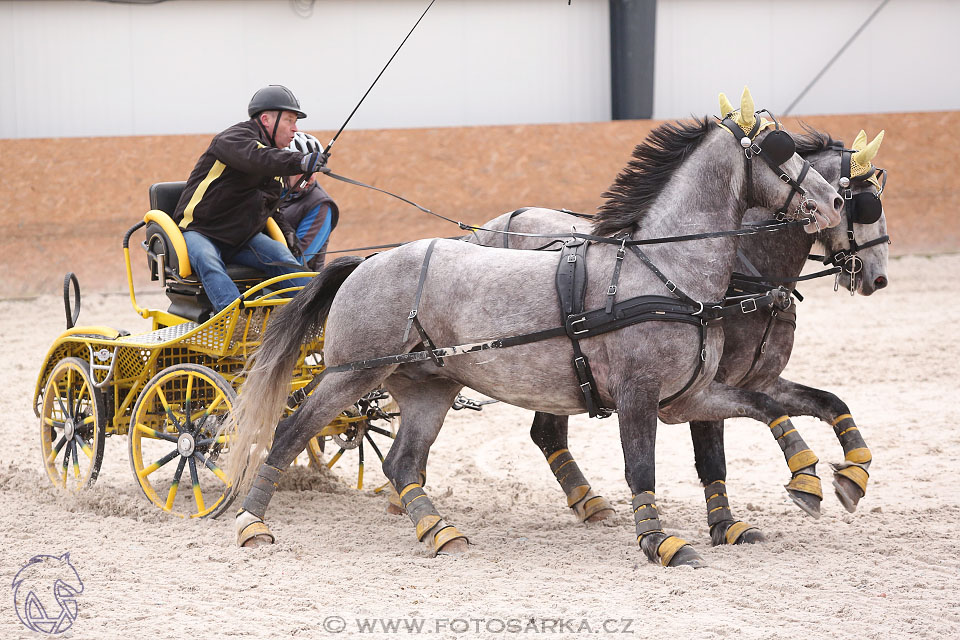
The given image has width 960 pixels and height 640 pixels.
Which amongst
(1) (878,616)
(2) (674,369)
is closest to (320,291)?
(2) (674,369)

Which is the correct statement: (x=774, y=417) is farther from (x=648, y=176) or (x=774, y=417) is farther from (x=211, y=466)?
(x=211, y=466)

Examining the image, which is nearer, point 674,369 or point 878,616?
point 878,616

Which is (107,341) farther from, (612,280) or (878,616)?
(878,616)

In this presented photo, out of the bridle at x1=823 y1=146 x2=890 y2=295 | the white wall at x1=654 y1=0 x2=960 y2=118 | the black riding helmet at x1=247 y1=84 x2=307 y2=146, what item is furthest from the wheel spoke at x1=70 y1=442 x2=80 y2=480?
the white wall at x1=654 y1=0 x2=960 y2=118

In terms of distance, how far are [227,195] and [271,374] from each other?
1080 millimetres

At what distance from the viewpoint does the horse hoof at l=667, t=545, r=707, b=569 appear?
391 cm

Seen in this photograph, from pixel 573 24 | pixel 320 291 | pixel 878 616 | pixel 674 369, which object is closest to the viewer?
pixel 878 616

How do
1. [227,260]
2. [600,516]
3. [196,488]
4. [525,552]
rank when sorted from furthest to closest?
1. [227,260]
2. [600,516]
3. [196,488]
4. [525,552]

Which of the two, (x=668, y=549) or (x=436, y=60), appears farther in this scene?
(x=436, y=60)

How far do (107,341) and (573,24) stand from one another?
9.00m

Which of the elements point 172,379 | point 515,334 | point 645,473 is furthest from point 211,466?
point 645,473

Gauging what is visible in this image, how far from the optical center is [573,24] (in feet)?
41.6

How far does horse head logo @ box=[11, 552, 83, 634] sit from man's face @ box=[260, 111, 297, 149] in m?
2.22

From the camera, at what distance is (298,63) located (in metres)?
12.1
